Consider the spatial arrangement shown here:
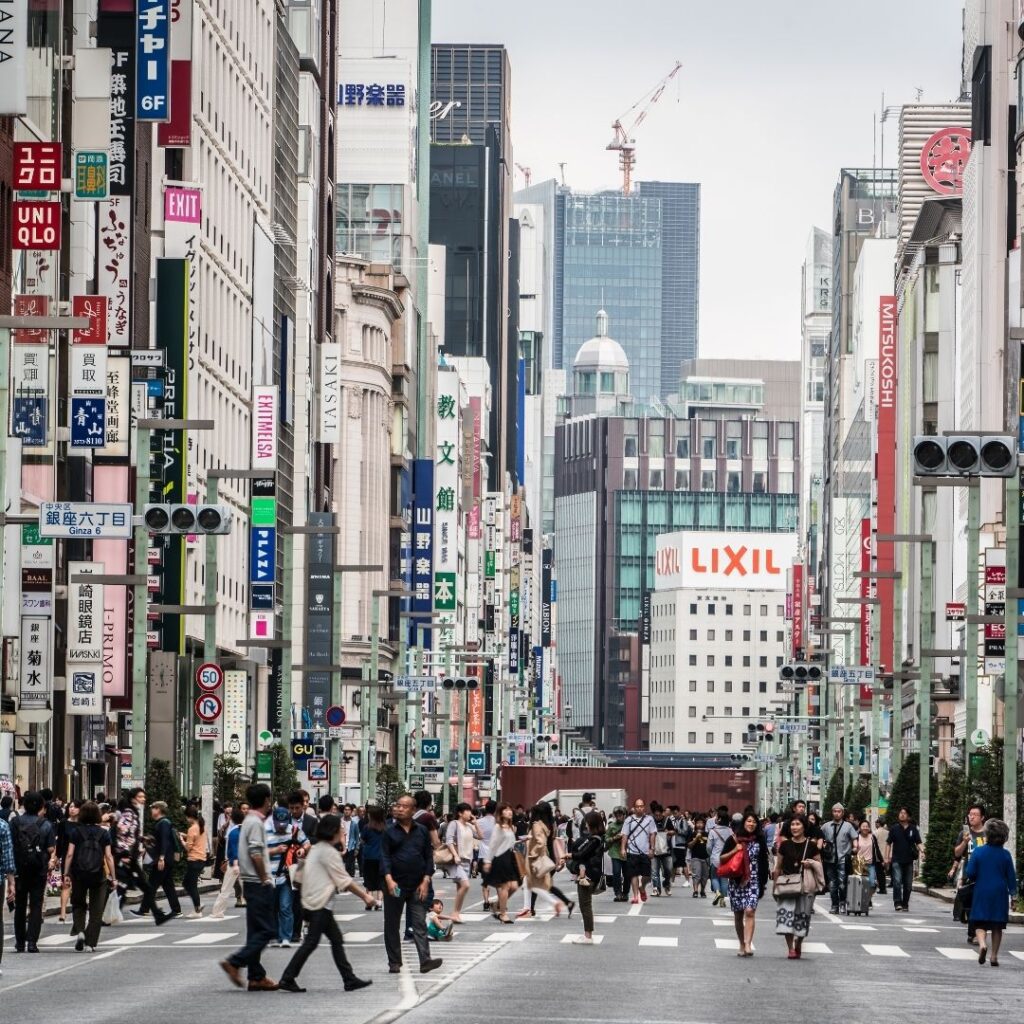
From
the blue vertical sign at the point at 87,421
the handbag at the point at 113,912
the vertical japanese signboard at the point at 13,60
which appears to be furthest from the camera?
the blue vertical sign at the point at 87,421

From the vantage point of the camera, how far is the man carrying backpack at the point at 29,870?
29.5 metres

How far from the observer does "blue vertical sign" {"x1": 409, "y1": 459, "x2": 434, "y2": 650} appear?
124938 millimetres

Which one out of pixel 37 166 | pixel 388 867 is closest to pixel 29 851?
pixel 388 867

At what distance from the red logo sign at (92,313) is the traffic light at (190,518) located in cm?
1349

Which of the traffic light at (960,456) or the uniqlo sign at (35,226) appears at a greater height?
the uniqlo sign at (35,226)

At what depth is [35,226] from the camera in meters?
50.7

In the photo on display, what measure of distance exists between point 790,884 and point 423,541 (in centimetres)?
10057

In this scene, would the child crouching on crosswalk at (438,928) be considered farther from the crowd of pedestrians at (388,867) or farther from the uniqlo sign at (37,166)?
the uniqlo sign at (37,166)

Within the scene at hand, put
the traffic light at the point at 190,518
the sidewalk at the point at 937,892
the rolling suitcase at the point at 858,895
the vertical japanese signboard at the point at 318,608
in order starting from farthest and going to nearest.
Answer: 1. the vertical japanese signboard at the point at 318,608
2. the sidewalk at the point at 937,892
3. the rolling suitcase at the point at 858,895
4. the traffic light at the point at 190,518

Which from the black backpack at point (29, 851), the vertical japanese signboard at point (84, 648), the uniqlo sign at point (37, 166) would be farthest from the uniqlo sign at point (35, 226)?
the black backpack at point (29, 851)

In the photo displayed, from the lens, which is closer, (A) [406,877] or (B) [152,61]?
(A) [406,877]

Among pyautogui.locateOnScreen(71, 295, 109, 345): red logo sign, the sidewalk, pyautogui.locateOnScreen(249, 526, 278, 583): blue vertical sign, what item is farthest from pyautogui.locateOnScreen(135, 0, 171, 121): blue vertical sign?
the sidewalk

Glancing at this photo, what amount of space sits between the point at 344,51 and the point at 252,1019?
436 feet

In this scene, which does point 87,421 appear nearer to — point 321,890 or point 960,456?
point 960,456
